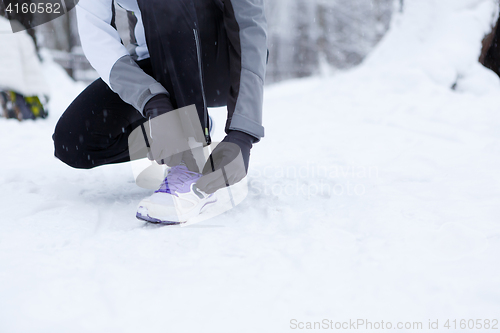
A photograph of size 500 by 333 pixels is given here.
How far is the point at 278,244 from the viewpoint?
78 cm

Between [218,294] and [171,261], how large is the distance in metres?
0.15

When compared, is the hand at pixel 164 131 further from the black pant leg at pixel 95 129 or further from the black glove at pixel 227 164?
the black pant leg at pixel 95 129

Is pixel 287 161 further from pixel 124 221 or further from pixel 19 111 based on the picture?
pixel 19 111

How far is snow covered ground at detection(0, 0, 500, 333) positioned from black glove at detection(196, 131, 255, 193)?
0.11m

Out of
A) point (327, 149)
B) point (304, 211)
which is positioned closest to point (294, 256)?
point (304, 211)

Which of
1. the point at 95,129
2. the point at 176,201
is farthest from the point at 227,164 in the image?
the point at 95,129

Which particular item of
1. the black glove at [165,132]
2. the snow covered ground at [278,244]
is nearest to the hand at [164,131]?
the black glove at [165,132]

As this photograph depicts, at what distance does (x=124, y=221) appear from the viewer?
37.4 inches

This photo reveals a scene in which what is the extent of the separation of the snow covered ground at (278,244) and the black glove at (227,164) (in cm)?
11

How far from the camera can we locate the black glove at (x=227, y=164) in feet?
2.85

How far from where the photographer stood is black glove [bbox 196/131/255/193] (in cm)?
87

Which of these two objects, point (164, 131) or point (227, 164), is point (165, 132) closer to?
point (164, 131)

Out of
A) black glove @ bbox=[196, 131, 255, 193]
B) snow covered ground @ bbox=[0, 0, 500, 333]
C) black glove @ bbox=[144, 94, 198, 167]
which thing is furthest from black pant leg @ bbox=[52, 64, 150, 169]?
black glove @ bbox=[196, 131, 255, 193]

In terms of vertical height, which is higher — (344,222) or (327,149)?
(344,222)
